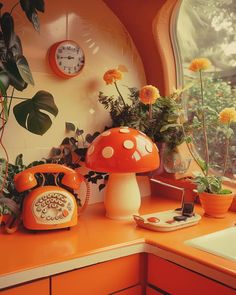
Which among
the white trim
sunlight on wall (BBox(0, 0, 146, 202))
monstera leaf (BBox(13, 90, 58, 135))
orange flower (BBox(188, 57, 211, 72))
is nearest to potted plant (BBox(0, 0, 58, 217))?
monstera leaf (BBox(13, 90, 58, 135))

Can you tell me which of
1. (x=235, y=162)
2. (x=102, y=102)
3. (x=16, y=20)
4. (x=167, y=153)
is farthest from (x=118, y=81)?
(x=235, y=162)

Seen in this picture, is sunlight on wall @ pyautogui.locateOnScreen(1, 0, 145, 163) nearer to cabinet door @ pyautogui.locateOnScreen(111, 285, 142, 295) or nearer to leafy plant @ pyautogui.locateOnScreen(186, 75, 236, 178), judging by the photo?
leafy plant @ pyautogui.locateOnScreen(186, 75, 236, 178)

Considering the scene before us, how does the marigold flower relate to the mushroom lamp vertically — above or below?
above

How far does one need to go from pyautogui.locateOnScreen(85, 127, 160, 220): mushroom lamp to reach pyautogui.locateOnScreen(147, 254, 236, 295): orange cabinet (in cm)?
32

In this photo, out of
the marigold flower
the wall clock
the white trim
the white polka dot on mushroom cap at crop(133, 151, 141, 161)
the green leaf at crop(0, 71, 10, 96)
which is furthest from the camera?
Result: the wall clock

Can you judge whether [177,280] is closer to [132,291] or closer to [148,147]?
[132,291]

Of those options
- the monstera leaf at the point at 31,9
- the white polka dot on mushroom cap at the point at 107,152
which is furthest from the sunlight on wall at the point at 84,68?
the white polka dot on mushroom cap at the point at 107,152

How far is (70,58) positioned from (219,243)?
107 centimetres

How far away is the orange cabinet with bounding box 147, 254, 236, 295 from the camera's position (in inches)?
46.5

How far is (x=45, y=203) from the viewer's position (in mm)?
1468

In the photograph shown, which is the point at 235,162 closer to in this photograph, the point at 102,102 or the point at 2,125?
the point at 102,102

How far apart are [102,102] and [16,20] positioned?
0.56 meters

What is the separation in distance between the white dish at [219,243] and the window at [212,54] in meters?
0.48

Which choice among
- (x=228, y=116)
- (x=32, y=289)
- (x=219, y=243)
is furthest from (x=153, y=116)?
(x=32, y=289)
